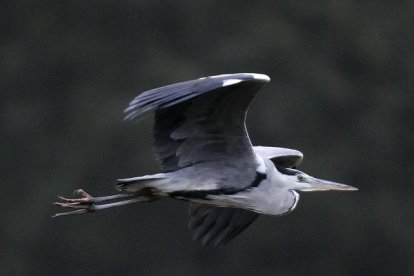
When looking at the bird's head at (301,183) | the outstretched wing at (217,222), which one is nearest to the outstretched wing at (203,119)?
the bird's head at (301,183)

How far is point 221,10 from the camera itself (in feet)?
27.8

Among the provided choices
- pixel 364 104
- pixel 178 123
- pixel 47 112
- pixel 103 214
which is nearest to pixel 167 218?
pixel 103 214

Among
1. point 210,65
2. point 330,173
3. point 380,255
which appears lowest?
point 380,255

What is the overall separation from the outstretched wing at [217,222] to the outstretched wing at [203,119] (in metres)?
0.43

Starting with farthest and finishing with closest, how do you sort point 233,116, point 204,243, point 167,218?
1. point 167,218
2. point 204,243
3. point 233,116

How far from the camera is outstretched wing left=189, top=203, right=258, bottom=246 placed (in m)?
5.92

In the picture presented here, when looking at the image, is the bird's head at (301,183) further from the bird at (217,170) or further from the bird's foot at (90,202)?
the bird's foot at (90,202)

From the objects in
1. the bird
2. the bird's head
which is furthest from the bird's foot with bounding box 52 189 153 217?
the bird's head

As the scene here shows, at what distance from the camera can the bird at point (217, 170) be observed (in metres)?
→ 5.29

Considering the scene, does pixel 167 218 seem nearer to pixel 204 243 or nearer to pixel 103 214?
pixel 103 214

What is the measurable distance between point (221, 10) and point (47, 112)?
142cm

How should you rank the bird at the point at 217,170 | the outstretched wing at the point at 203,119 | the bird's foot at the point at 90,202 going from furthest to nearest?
the bird's foot at the point at 90,202, the bird at the point at 217,170, the outstretched wing at the point at 203,119

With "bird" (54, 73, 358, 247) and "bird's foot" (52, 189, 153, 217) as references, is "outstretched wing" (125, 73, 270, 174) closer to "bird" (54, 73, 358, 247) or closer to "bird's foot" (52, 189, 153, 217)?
"bird" (54, 73, 358, 247)

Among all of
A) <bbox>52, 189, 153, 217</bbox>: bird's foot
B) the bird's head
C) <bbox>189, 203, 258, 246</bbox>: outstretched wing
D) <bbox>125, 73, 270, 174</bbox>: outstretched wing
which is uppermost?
<bbox>125, 73, 270, 174</bbox>: outstretched wing
